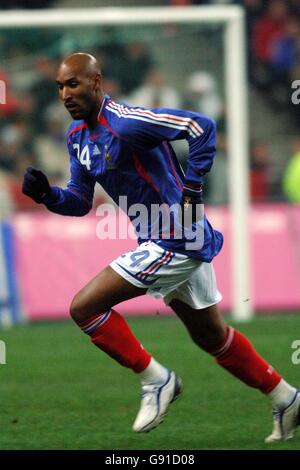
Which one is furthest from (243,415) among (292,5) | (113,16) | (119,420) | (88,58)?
(292,5)

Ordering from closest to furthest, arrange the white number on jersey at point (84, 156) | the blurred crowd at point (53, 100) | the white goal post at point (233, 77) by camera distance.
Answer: the white number on jersey at point (84, 156) < the white goal post at point (233, 77) < the blurred crowd at point (53, 100)

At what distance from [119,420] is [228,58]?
625cm

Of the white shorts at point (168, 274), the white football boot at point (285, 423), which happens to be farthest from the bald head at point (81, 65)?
the white football boot at point (285, 423)

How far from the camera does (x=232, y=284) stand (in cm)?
1180

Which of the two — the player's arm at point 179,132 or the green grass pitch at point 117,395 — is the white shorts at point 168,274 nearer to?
the player's arm at point 179,132

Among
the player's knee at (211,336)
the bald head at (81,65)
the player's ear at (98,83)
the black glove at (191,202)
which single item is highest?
the bald head at (81,65)

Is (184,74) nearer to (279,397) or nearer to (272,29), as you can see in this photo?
(272,29)

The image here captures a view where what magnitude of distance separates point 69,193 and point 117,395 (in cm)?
184

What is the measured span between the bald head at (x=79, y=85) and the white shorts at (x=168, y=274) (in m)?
0.73

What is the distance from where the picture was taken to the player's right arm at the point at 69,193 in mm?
5855

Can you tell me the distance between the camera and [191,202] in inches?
221

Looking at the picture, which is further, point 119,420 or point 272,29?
point 272,29

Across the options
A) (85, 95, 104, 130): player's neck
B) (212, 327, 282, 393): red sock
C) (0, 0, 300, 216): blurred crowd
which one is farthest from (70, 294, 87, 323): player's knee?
(0, 0, 300, 216): blurred crowd

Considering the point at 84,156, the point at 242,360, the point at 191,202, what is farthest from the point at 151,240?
the point at 242,360
